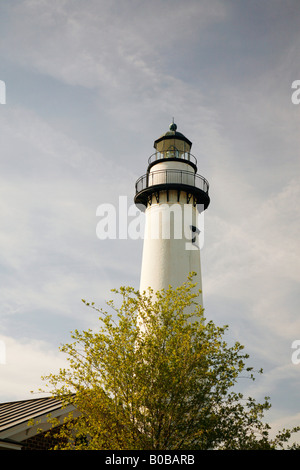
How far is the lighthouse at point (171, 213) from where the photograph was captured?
83.9 ft

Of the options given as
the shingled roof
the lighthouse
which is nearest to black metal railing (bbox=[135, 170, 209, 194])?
the lighthouse

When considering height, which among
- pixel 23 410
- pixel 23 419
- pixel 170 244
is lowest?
pixel 23 419

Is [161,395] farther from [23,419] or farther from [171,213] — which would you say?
[171,213]

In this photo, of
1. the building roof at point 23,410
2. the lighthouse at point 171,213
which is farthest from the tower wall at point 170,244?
the building roof at point 23,410

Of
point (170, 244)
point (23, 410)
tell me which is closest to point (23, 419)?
point (23, 410)

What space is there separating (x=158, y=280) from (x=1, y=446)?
12.9 metres

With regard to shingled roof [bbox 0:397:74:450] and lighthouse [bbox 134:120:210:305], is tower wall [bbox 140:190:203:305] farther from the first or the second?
shingled roof [bbox 0:397:74:450]

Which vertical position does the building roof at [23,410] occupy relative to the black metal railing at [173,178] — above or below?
below

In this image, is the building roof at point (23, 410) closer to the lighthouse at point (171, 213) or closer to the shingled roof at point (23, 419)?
the shingled roof at point (23, 419)

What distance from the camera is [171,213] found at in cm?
2712

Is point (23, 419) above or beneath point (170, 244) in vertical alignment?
beneath

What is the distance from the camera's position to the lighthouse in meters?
25.6

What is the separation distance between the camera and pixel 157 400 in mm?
13812
